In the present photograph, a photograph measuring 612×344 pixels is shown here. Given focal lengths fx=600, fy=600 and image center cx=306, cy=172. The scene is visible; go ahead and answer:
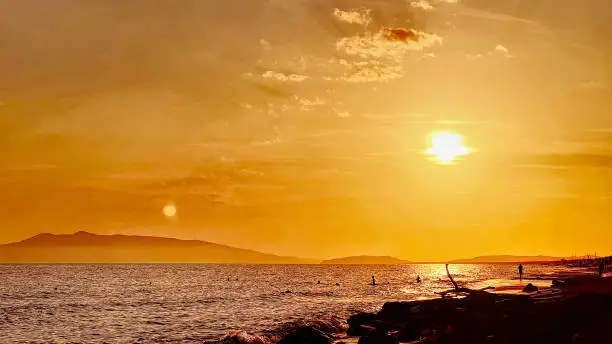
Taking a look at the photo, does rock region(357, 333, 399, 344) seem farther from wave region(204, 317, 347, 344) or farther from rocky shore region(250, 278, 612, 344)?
Result: wave region(204, 317, 347, 344)

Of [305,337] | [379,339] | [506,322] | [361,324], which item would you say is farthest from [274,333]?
[506,322]

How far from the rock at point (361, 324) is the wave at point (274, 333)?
11.4 feet

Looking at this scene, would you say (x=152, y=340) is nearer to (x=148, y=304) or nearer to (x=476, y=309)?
(x=476, y=309)

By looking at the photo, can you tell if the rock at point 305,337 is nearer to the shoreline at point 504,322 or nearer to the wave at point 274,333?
the shoreline at point 504,322

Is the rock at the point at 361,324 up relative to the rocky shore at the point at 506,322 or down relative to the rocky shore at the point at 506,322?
down

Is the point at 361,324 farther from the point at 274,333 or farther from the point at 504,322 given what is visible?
the point at 504,322

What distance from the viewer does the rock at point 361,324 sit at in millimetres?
47025

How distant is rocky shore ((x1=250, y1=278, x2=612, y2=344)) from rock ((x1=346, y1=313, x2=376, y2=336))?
10.5 feet

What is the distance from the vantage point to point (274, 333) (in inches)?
2163

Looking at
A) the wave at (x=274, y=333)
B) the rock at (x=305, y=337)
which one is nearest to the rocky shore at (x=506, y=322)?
the rock at (x=305, y=337)

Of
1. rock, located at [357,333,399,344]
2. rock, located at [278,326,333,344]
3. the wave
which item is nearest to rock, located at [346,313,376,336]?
the wave

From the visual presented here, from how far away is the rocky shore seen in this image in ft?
92.2

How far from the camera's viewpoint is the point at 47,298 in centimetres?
11925

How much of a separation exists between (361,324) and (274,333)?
953 centimetres
